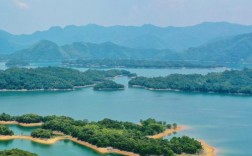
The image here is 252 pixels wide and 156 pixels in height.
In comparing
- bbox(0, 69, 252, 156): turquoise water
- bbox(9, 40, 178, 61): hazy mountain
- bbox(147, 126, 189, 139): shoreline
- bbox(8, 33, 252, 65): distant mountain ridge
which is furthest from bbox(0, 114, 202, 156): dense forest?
bbox(9, 40, 178, 61): hazy mountain

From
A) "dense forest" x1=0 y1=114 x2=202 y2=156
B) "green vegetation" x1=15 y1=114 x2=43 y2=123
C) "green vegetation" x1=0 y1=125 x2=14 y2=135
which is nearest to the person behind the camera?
"dense forest" x1=0 y1=114 x2=202 y2=156

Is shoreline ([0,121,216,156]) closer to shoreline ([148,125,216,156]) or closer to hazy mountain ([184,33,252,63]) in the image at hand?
shoreline ([148,125,216,156])

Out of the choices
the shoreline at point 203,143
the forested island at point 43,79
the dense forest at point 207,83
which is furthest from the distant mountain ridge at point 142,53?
the shoreline at point 203,143

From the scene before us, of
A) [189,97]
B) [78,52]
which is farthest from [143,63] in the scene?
[189,97]

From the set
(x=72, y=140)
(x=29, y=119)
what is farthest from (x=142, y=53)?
(x=72, y=140)

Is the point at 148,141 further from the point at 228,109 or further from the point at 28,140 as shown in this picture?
the point at 228,109

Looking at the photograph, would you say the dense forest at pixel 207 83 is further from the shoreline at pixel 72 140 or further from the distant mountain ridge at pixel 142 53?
the distant mountain ridge at pixel 142 53

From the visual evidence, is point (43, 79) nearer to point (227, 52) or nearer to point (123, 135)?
point (123, 135)
